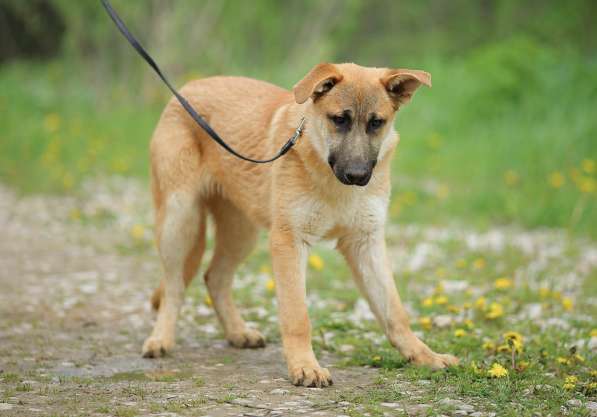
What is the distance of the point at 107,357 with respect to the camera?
4.73 meters

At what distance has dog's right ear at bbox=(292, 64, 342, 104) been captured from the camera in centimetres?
414

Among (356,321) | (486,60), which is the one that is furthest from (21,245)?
(486,60)

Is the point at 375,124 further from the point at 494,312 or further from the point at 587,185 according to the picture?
the point at 587,185

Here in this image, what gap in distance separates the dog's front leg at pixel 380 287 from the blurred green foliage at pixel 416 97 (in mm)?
4214

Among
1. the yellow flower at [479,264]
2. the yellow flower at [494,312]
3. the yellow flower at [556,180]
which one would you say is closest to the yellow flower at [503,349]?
the yellow flower at [494,312]

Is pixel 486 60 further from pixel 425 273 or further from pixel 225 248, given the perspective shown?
pixel 225 248

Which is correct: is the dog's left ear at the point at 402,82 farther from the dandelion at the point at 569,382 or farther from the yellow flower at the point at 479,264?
the yellow flower at the point at 479,264

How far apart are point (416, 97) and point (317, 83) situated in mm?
9408

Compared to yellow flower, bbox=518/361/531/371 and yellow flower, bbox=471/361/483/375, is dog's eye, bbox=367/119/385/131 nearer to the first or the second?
yellow flower, bbox=471/361/483/375

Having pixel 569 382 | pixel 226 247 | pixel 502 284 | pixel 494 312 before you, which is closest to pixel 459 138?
pixel 502 284

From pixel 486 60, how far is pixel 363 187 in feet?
32.3

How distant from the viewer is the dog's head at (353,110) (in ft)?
13.6

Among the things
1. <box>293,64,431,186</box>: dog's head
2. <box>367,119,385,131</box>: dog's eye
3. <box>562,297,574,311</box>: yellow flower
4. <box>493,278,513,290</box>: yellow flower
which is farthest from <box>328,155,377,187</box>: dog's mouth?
<box>562,297,574,311</box>: yellow flower

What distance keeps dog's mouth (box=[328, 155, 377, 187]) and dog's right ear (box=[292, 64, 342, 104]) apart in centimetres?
40
